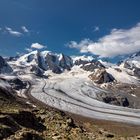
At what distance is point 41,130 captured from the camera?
33500 millimetres

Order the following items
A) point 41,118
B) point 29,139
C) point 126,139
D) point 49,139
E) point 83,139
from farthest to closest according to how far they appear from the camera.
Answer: point 41,118 < point 126,139 < point 83,139 < point 49,139 < point 29,139

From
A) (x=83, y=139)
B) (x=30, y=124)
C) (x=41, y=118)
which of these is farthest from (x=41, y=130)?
(x=41, y=118)

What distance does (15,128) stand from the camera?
1149 inches

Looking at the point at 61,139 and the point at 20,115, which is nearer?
the point at 61,139

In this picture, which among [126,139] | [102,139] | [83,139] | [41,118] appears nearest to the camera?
[83,139]

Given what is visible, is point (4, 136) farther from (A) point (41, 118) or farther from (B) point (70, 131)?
(A) point (41, 118)

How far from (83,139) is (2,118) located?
7.64 meters

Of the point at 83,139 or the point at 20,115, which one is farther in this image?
the point at 20,115

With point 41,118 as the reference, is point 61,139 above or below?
below

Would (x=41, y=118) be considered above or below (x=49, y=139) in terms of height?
above

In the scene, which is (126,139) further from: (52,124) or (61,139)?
(61,139)

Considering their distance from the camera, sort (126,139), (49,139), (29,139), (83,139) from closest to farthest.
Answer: (29,139)
(49,139)
(83,139)
(126,139)

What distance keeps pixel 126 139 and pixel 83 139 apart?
706 centimetres

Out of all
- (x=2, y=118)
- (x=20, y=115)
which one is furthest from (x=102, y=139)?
(x=2, y=118)
